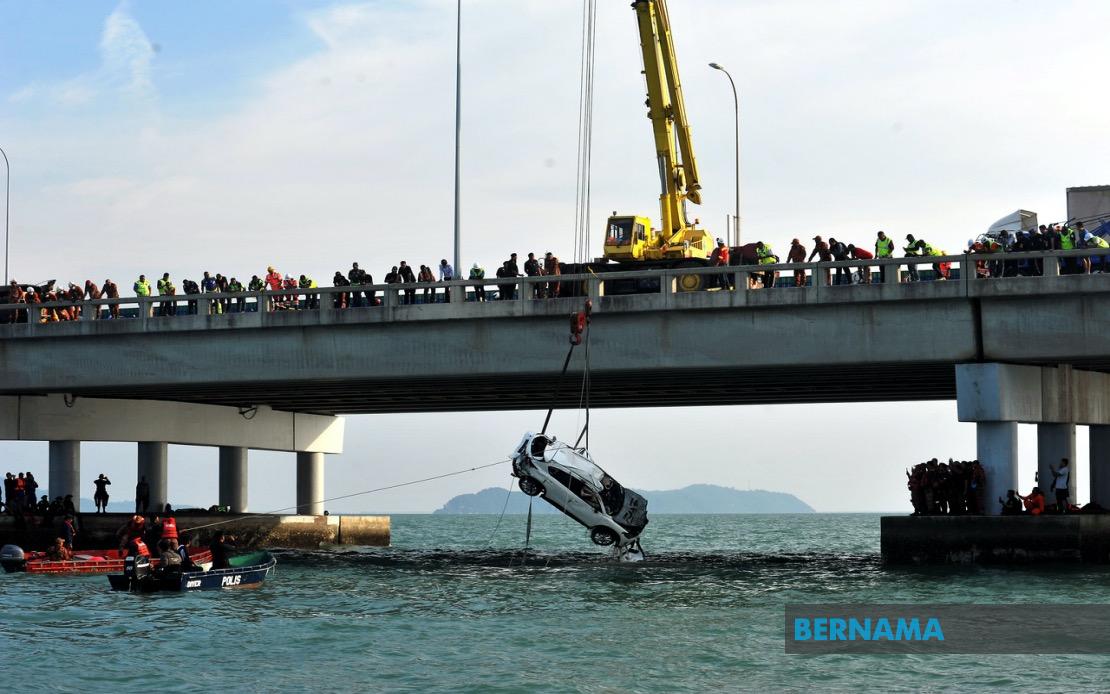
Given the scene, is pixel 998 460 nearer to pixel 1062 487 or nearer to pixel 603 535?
pixel 1062 487

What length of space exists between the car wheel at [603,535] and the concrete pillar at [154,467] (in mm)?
20425

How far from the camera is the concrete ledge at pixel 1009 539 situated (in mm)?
37156

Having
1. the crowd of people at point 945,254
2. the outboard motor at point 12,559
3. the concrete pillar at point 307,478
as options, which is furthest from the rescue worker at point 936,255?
the concrete pillar at point 307,478

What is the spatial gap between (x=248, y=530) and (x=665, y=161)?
1937cm

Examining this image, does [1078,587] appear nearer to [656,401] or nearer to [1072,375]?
[1072,375]

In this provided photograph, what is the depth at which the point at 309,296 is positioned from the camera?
4494cm

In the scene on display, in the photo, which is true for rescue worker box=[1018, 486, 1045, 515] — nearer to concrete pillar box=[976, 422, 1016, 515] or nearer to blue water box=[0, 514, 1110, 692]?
concrete pillar box=[976, 422, 1016, 515]

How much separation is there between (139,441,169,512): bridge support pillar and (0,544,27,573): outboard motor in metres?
12.1

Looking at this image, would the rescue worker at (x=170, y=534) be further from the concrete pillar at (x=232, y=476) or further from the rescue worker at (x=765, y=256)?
the concrete pillar at (x=232, y=476)

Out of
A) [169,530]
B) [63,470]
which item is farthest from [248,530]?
[169,530]

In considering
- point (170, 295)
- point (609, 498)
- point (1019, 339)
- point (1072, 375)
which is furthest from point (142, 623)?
point (1072, 375)

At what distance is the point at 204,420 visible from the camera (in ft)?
186

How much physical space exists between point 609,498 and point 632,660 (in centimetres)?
1605

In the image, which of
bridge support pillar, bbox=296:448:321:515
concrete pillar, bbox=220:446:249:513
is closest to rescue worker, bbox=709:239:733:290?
concrete pillar, bbox=220:446:249:513
